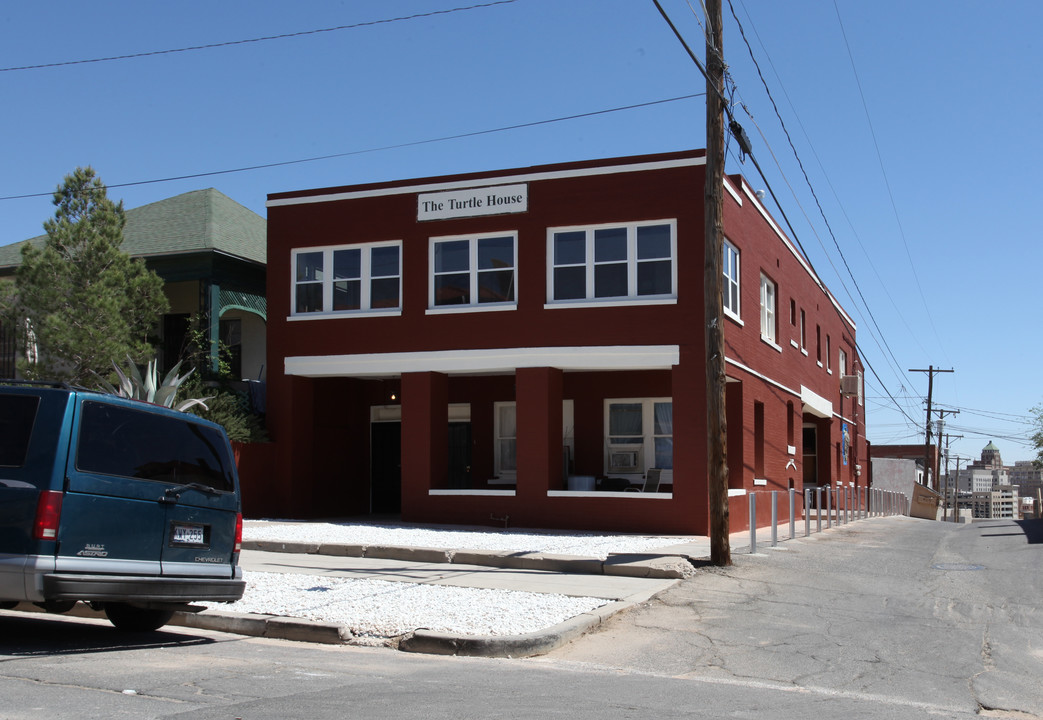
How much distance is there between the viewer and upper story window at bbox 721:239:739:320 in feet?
68.4

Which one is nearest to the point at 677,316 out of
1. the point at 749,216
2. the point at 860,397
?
the point at 749,216

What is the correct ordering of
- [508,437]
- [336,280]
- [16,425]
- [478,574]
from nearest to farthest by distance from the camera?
[16,425], [478,574], [336,280], [508,437]

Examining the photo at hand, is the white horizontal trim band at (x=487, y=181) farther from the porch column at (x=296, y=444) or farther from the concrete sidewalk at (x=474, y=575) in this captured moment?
the concrete sidewalk at (x=474, y=575)

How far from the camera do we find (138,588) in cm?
774

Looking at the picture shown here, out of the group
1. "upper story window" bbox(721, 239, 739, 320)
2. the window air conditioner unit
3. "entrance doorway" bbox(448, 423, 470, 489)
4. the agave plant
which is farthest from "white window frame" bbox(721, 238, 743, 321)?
the agave plant

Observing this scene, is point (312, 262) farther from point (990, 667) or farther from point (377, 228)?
point (990, 667)

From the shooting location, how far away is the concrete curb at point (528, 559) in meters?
13.1

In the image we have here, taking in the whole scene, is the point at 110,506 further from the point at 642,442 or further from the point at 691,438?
the point at 642,442

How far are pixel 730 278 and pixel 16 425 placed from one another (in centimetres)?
1622

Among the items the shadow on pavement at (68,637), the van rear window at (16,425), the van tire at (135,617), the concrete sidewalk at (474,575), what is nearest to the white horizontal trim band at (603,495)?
the concrete sidewalk at (474,575)

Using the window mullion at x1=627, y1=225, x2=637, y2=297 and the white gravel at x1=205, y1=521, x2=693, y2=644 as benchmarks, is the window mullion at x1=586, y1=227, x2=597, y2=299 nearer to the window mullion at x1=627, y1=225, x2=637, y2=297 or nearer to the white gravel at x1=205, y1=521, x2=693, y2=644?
the window mullion at x1=627, y1=225, x2=637, y2=297

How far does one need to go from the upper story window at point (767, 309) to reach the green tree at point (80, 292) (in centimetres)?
1375

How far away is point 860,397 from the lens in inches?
1647

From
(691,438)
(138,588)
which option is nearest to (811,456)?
(691,438)
